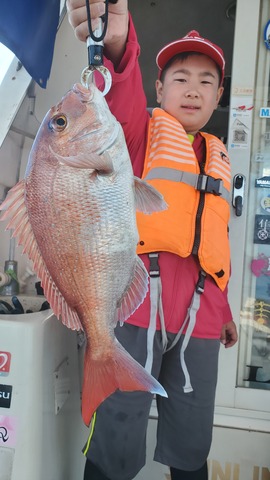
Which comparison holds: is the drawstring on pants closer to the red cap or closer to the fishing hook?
the fishing hook

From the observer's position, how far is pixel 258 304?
2.36 meters

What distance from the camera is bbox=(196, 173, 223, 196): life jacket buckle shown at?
1616mm

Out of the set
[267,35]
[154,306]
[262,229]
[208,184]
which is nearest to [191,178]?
[208,184]

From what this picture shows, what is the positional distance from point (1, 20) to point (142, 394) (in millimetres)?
1548

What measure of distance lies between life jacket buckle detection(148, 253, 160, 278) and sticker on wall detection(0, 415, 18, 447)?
765 mm

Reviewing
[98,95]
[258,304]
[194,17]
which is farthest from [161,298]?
[194,17]

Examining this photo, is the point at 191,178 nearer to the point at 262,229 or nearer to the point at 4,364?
the point at 262,229

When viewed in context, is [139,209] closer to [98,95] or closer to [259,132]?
[98,95]

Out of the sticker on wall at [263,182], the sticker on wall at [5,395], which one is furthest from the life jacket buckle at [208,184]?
the sticker on wall at [5,395]

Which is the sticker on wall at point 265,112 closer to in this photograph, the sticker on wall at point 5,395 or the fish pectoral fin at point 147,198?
the fish pectoral fin at point 147,198

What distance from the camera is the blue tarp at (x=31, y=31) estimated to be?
1.62 metres

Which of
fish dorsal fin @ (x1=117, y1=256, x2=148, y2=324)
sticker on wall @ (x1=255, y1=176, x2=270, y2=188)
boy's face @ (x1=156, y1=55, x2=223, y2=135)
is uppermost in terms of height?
boy's face @ (x1=156, y1=55, x2=223, y2=135)

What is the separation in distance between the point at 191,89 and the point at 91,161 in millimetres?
938

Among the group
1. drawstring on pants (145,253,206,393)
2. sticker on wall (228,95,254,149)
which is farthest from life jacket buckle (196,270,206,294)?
sticker on wall (228,95,254,149)
